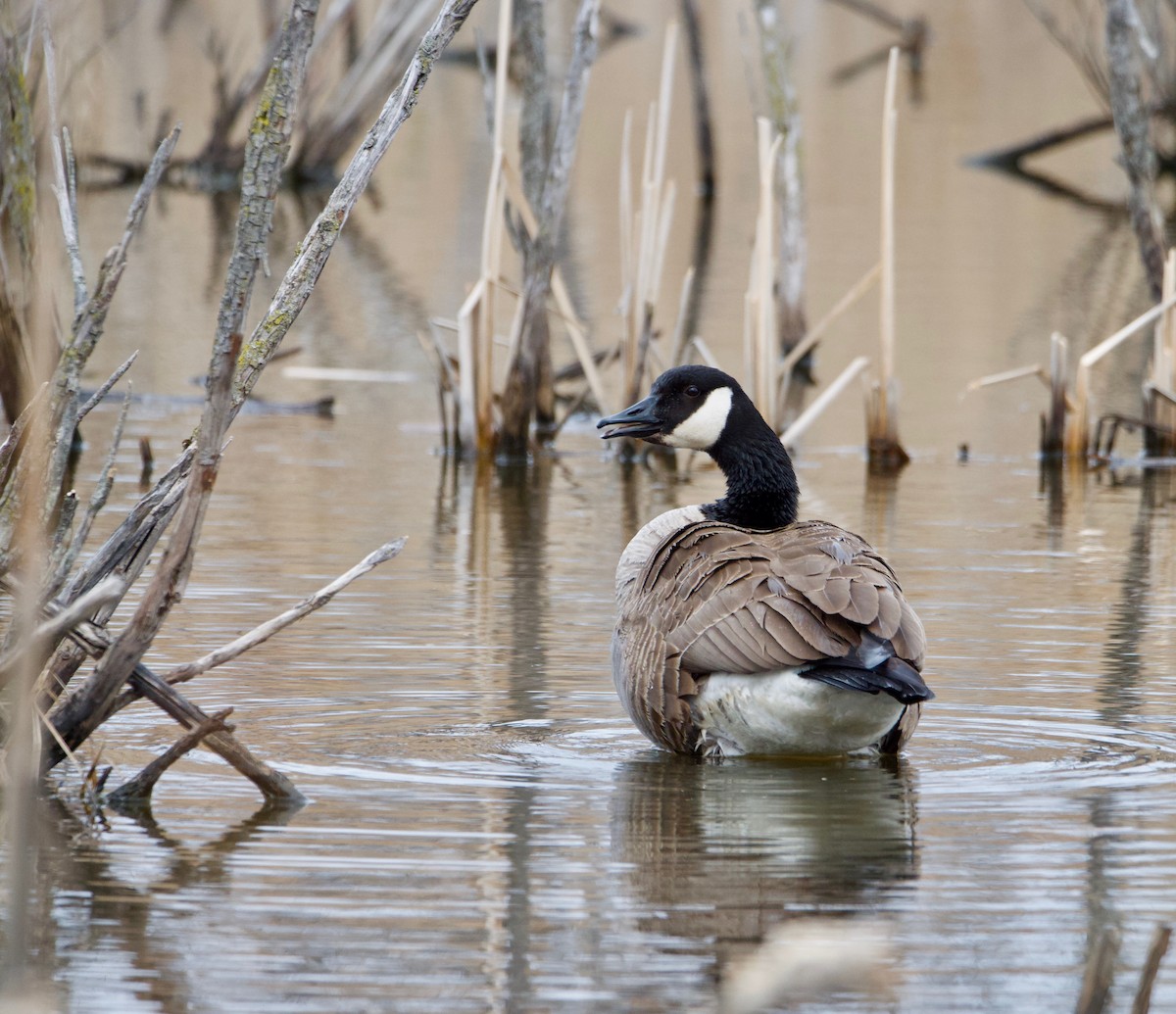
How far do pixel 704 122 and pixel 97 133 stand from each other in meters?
7.78

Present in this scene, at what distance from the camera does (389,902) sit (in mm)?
4598

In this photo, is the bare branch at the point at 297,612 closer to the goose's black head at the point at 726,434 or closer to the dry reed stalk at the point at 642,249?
the goose's black head at the point at 726,434

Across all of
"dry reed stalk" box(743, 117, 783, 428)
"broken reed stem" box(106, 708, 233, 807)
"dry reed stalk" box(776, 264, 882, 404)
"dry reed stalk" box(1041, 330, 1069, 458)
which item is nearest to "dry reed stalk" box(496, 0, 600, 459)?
"dry reed stalk" box(743, 117, 783, 428)

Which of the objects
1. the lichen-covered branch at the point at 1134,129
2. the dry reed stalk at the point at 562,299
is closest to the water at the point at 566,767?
the dry reed stalk at the point at 562,299

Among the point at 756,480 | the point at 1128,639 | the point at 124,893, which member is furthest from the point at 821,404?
the point at 124,893

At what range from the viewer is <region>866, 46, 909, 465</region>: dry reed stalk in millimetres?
10844

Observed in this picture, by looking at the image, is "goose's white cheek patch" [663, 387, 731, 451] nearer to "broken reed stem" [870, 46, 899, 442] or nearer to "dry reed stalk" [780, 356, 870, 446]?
"broken reed stem" [870, 46, 899, 442]

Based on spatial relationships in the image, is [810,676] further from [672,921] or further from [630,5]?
[630,5]

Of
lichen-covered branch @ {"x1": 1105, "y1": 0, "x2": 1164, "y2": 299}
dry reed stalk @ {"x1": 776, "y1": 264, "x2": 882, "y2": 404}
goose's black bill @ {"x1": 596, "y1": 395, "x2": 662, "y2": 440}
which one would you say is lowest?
goose's black bill @ {"x1": 596, "y1": 395, "x2": 662, "y2": 440}

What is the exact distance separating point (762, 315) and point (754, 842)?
6.50 m

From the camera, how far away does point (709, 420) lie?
24.0 ft

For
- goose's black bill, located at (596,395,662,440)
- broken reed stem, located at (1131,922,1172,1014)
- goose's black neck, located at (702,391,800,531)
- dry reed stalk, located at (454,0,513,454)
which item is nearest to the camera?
broken reed stem, located at (1131,922,1172,1014)

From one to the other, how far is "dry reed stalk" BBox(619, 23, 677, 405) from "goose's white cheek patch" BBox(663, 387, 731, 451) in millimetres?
4050

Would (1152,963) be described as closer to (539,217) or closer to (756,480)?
(756,480)
